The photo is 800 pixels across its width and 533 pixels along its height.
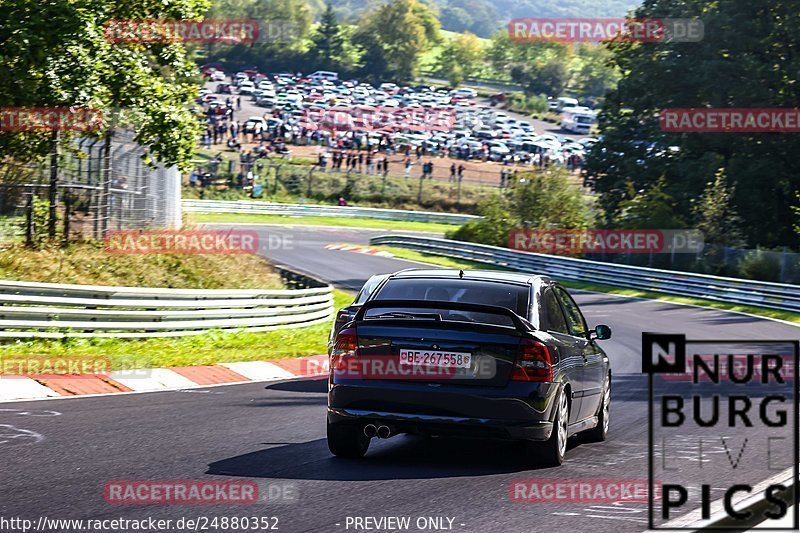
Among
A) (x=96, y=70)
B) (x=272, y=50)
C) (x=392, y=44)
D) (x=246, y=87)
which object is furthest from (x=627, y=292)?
(x=392, y=44)

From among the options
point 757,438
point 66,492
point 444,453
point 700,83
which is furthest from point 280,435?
point 700,83

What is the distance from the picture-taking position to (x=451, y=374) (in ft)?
→ 27.5

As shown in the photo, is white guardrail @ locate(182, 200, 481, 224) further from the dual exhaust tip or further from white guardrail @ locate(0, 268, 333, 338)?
the dual exhaust tip

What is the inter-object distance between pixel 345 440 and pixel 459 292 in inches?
59.2

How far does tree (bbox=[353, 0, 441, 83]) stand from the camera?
5950 inches

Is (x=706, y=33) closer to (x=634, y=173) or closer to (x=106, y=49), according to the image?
(x=634, y=173)

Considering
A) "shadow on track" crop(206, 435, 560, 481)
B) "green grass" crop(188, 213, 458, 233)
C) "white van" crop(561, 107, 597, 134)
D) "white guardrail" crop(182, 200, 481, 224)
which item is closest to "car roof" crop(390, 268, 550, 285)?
"shadow on track" crop(206, 435, 560, 481)

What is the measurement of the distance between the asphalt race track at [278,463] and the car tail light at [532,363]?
0.74 metres

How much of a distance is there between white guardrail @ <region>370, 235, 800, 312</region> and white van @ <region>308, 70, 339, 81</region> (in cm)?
8550

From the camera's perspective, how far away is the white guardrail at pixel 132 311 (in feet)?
49.9

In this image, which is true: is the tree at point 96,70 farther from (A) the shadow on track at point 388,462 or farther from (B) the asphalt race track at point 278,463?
(A) the shadow on track at point 388,462

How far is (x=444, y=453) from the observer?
30.5 feet

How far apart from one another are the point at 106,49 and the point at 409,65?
13705 cm

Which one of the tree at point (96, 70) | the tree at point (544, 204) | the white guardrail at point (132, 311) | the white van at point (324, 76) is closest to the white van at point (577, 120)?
the white van at point (324, 76)
